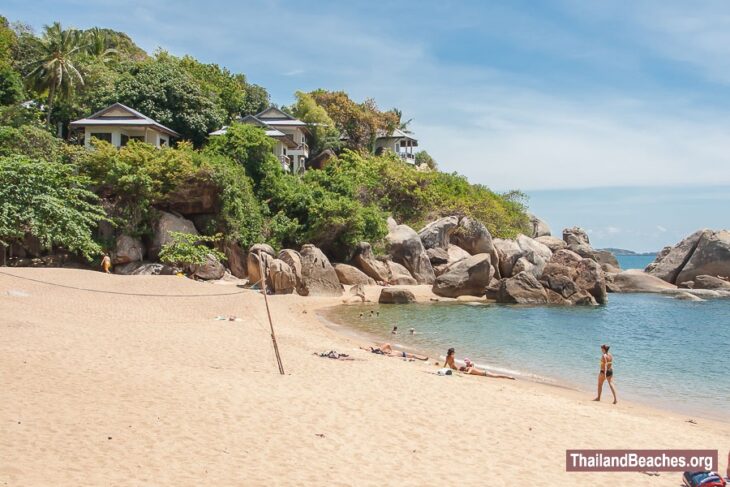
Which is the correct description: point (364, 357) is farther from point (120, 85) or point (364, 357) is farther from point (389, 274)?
point (120, 85)

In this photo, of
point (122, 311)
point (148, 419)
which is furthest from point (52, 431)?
point (122, 311)

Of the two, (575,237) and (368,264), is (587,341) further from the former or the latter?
(575,237)

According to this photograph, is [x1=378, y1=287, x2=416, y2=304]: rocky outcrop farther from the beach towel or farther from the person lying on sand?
the beach towel

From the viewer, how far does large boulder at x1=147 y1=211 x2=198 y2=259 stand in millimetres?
32344

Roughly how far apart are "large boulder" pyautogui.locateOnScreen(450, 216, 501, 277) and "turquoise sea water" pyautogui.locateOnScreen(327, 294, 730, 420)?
35.6ft

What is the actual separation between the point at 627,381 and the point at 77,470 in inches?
603

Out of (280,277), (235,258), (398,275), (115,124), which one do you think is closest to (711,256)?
(398,275)

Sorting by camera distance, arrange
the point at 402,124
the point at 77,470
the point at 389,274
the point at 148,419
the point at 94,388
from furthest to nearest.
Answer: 1. the point at 402,124
2. the point at 389,274
3. the point at 94,388
4. the point at 148,419
5. the point at 77,470

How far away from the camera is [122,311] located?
2044 centimetres

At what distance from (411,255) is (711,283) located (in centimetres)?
2541

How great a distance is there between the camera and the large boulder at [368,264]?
121 ft

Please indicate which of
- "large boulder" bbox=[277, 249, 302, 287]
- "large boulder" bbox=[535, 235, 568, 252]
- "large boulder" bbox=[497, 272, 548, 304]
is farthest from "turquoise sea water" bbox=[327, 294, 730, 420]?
"large boulder" bbox=[535, 235, 568, 252]

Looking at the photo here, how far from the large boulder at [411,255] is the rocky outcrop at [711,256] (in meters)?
24.0

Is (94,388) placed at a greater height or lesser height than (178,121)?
lesser
